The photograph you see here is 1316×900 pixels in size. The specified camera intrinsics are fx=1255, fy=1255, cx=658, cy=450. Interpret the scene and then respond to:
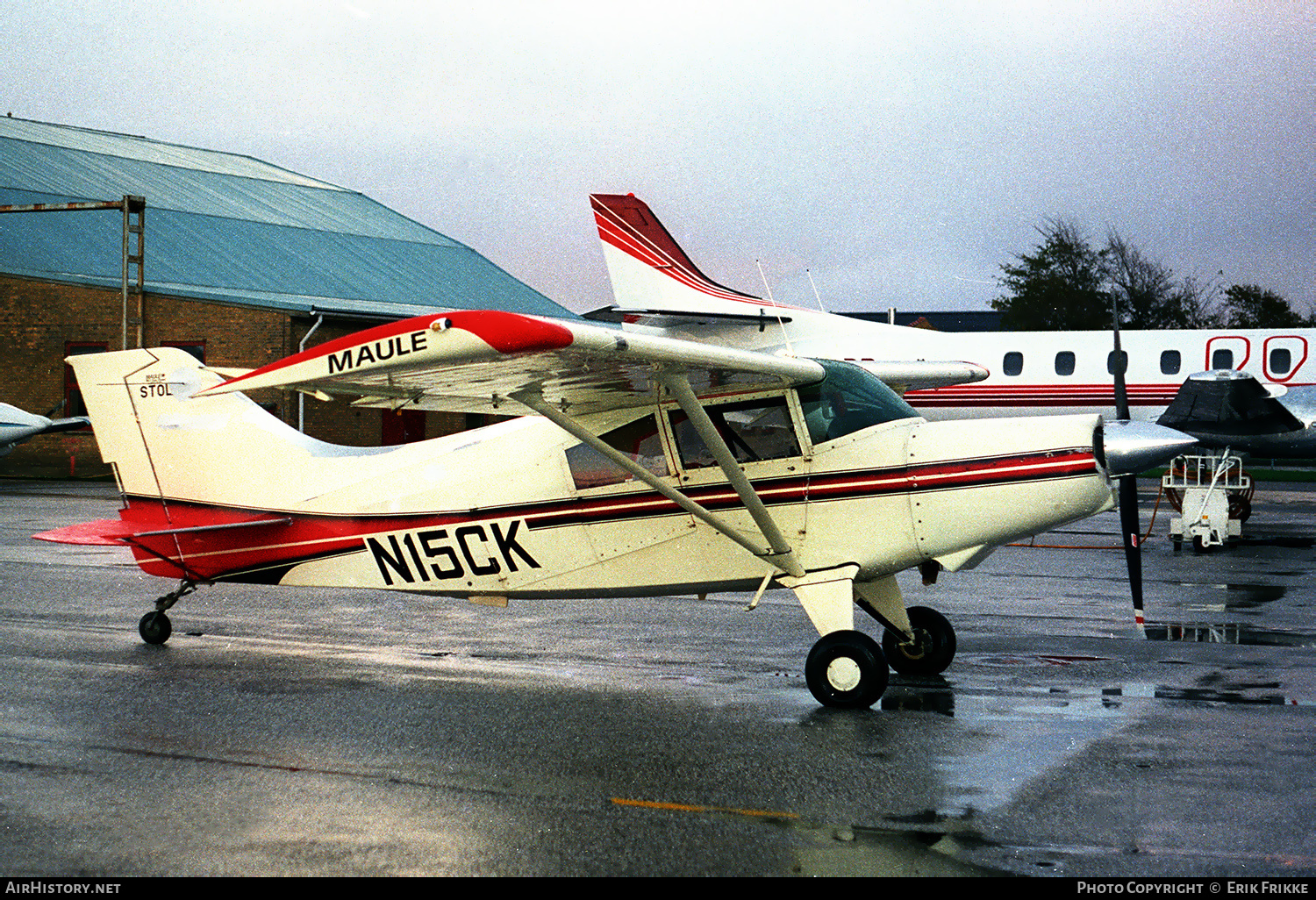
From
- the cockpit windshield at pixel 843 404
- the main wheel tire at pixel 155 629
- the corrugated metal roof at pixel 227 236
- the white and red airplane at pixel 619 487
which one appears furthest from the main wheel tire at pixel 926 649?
the corrugated metal roof at pixel 227 236

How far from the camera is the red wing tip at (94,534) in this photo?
355 inches

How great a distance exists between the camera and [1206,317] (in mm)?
72688

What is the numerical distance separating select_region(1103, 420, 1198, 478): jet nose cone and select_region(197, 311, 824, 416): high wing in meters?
1.91

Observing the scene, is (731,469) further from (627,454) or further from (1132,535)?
(1132,535)

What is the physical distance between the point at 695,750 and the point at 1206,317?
73.6 m

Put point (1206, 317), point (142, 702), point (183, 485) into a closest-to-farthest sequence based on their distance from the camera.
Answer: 1. point (142, 702)
2. point (183, 485)
3. point (1206, 317)

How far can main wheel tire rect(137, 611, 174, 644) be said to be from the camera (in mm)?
9836

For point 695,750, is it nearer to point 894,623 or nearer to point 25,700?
point 894,623

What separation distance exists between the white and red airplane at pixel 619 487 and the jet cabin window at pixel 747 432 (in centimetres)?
1

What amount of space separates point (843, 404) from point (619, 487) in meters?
1.63

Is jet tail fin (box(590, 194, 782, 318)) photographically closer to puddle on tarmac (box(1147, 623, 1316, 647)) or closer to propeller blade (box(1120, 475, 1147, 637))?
puddle on tarmac (box(1147, 623, 1316, 647))

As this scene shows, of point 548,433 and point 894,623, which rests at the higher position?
point 548,433

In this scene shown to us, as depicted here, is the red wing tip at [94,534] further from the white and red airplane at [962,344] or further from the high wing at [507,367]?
the white and red airplane at [962,344]

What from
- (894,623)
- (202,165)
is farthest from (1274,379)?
(202,165)
